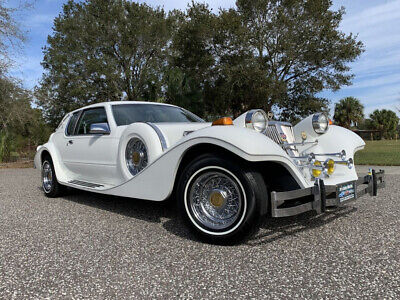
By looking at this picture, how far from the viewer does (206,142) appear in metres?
3.02

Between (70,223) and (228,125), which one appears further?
(70,223)

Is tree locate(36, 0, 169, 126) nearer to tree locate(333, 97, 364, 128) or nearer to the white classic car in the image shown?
the white classic car

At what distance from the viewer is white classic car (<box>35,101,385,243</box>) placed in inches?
114

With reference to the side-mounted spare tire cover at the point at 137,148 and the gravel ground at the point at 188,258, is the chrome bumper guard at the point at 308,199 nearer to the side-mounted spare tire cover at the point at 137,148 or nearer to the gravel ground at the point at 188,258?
the gravel ground at the point at 188,258

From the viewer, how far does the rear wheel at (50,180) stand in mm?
5816

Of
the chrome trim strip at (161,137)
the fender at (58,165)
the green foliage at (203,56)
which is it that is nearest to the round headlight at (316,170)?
the chrome trim strip at (161,137)

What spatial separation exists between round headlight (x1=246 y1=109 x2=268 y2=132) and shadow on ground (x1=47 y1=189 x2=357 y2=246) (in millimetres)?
1138

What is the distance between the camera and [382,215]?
4.19 meters

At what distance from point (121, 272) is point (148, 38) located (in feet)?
72.7

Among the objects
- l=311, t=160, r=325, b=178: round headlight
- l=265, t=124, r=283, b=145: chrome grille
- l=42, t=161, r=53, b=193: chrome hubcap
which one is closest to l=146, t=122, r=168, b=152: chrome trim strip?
l=265, t=124, r=283, b=145: chrome grille

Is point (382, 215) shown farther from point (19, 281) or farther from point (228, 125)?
point (19, 281)

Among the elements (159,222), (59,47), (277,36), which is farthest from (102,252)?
(59,47)

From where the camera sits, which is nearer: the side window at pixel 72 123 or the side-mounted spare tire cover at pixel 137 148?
the side-mounted spare tire cover at pixel 137 148

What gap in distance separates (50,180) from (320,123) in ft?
15.9
